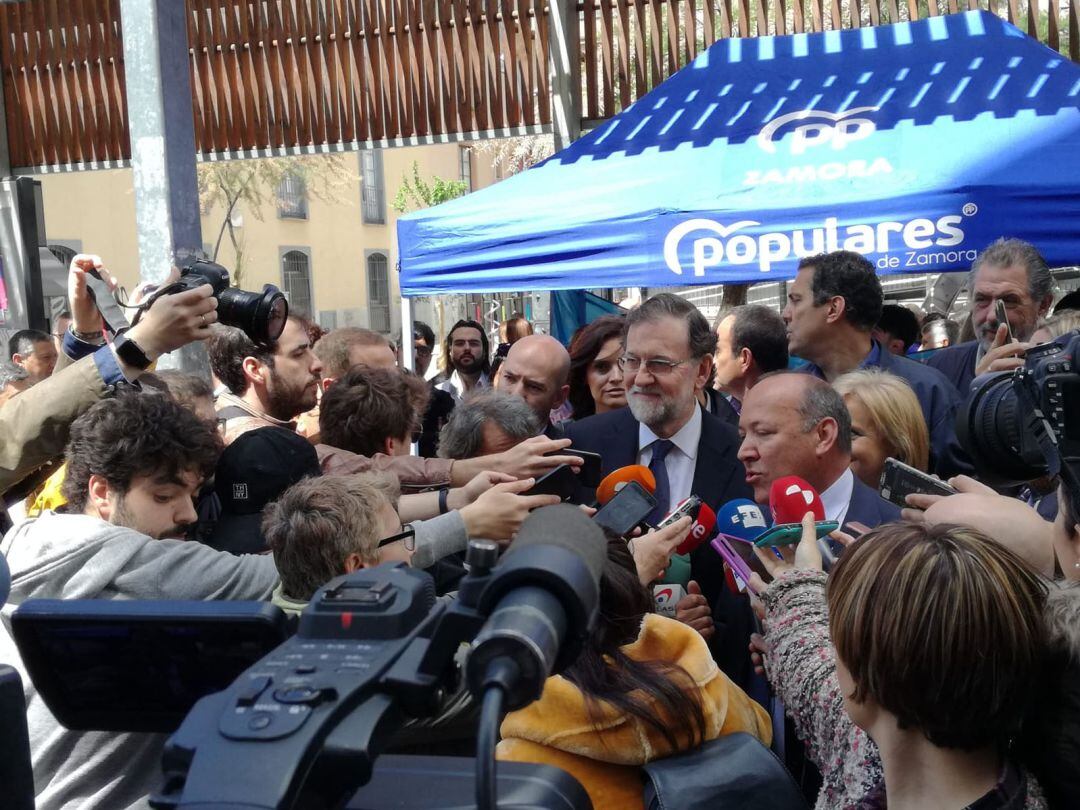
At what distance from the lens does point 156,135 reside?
4.53 m

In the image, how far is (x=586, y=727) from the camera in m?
1.88

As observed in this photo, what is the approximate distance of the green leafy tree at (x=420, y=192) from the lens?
1139 inches

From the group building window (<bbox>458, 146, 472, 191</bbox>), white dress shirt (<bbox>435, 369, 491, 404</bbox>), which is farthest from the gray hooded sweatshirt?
building window (<bbox>458, 146, 472, 191</bbox>)

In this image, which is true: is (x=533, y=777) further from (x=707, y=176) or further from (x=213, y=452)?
(x=707, y=176)

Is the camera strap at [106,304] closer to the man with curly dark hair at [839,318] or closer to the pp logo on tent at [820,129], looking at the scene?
the man with curly dark hair at [839,318]

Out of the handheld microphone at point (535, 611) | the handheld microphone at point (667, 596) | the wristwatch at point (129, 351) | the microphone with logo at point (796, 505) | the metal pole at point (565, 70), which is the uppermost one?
the metal pole at point (565, 70)

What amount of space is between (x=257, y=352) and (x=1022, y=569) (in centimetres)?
305

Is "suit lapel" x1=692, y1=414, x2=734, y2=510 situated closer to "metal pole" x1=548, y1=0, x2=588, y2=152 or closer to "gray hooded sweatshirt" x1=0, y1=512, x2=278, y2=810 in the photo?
"gray hooded sweatshirt" x1=0, y1=512, x2=278, y2=810

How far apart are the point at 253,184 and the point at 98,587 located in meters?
25.2

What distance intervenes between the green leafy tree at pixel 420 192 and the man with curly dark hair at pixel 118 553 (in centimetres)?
2648

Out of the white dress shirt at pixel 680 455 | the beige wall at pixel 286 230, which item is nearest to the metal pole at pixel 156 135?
the white dress shirt at pixel 680 455

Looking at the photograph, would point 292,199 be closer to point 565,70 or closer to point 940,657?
point 565,70

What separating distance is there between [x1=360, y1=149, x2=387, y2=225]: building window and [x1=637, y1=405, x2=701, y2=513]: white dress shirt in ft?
92.8

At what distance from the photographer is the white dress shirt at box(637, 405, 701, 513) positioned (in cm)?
362
